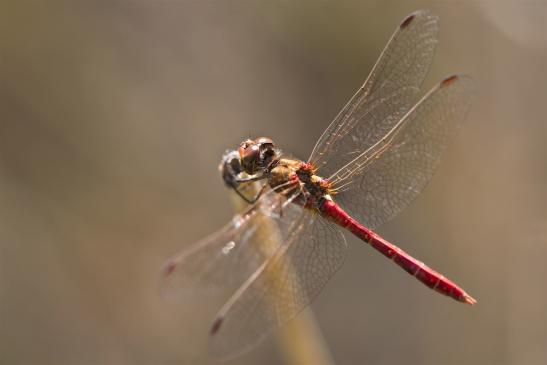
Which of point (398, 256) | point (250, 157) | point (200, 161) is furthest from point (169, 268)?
point (200, 161)

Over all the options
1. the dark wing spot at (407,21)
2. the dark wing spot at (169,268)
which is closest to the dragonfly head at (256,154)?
the dark wing spot at (169,268)

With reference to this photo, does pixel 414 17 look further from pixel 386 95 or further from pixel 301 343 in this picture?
pixel 301 343

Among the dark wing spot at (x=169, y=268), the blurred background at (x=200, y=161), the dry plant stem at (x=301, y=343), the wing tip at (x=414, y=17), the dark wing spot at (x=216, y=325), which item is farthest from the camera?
the blurred background at (x=200, y=161)

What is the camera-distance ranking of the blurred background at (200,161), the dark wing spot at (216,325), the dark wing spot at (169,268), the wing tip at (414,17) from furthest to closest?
1. the blurred background at (200,161)
2. the dark wing spot at (169,268)
3. the dark wing spot at (216,325)
4. the wing tip at (414,17)

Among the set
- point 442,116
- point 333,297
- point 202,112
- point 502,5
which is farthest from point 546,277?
point 202,112

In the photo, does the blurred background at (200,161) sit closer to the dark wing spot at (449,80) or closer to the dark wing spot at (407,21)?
the dark wing spot at (449,80)
